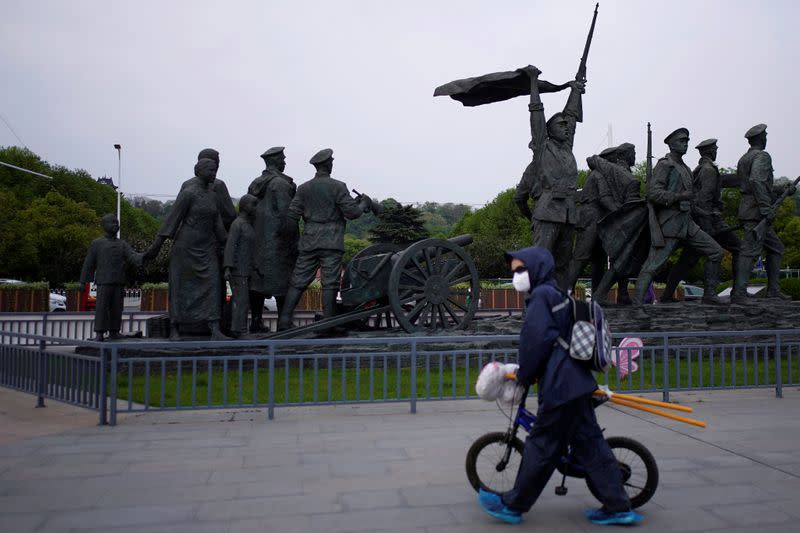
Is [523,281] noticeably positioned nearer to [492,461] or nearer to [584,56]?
[492,461]

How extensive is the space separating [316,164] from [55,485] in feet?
22.9

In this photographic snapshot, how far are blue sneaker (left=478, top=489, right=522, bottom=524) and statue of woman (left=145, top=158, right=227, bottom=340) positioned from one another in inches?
250

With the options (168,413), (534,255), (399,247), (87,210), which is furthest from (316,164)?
(87,210)

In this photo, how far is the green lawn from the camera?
701cm

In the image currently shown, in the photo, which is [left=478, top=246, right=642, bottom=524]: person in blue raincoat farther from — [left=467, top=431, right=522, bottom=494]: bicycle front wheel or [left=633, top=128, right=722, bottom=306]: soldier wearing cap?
[left=633, top=128, right=722, bottom=306]: soldier wearing cap

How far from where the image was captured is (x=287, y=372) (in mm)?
6793

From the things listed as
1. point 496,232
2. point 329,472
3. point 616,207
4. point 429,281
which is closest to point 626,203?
point 616,207

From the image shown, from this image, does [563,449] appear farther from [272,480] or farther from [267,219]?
[267,219]

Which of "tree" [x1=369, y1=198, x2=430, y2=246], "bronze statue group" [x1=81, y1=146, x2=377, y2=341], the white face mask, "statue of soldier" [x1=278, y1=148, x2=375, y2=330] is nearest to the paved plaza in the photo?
the white face mask

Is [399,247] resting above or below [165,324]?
above

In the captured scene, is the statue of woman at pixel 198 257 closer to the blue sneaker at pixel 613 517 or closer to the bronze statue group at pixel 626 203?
the bronze statue group at pixel 626 203

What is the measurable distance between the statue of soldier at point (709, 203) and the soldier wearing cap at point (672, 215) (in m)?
0.54

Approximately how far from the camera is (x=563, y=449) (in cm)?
375

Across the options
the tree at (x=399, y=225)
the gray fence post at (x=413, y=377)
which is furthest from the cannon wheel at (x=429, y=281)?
the tree at (x=399, y=225)
